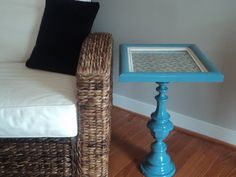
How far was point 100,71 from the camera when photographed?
1.04 metres

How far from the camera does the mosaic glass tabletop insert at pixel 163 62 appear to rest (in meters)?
1.13

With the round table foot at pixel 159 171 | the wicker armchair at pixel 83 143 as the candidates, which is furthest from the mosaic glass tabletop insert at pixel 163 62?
the round table foot at pixel 159 171

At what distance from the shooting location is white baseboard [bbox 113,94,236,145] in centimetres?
156

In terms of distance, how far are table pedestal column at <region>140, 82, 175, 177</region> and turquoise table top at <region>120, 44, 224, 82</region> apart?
161mm

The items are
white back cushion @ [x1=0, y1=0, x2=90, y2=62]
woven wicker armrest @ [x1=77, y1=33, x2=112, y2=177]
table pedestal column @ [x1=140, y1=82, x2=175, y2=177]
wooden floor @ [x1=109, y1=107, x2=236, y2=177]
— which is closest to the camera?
woven wicker armrest @ [x1=77, y1=33, x2=112, y2=177]

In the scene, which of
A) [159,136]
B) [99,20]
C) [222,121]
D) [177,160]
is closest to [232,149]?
[222,121]

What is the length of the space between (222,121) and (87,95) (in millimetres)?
877

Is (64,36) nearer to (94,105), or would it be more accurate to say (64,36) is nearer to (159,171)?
(94,105)

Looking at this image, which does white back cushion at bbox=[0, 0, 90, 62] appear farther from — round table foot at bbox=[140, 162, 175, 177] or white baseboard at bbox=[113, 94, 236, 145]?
round table foot at bbox=[140, 162, 175, 177]

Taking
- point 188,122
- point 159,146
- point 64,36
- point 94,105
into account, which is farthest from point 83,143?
point 188,122

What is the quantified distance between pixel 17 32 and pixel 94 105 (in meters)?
0.77

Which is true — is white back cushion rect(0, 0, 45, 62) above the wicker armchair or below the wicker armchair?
above

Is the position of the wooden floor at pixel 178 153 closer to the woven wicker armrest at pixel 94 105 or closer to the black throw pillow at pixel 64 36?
the woven wicker armrest at pixel 94 105

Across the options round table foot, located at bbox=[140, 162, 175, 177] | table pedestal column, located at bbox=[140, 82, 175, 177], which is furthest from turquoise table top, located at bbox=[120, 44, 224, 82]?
round table foot, located at bbox=[140, 162, 175, 177]
